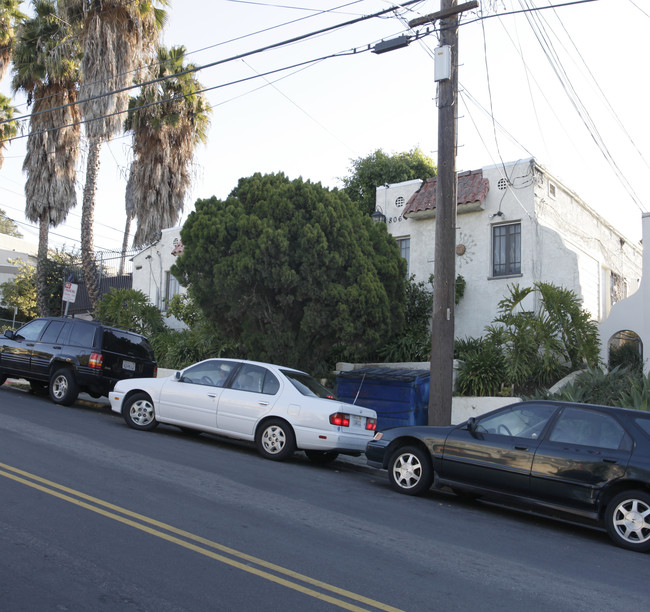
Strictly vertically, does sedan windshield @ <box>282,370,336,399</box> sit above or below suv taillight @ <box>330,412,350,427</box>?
above

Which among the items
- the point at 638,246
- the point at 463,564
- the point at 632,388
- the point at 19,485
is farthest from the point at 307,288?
the point at 638,246

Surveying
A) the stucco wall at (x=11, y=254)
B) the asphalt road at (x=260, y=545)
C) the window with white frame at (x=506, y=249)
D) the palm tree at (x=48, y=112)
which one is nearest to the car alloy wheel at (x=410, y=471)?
the asphalt road at (x=260, y=545)

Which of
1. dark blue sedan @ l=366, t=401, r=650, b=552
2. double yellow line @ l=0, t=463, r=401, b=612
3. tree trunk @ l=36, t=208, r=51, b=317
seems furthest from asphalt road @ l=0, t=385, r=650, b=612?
tree trunk @ l=36, t=208, r=51, b=317

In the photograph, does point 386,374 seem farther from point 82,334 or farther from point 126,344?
point 82,334

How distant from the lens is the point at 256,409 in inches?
400

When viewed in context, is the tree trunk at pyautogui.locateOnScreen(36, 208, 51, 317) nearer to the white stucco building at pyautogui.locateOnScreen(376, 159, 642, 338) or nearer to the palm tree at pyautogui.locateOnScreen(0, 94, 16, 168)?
the palm tree at pyautogui.locateOnScreen(0, 94, 16, 168)

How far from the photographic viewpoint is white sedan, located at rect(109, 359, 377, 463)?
32.1 ft

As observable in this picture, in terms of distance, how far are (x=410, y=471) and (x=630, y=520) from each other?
2660 millimetres

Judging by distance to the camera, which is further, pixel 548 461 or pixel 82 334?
pixel 82 334

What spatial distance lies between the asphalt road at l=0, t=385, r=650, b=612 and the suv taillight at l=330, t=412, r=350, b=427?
90cm

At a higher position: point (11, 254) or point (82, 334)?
point (11, 254)

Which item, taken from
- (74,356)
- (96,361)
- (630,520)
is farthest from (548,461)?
(74,356)

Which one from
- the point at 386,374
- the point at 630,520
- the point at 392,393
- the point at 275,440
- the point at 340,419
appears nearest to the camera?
the point at 630,520

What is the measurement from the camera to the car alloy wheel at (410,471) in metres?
8.30
